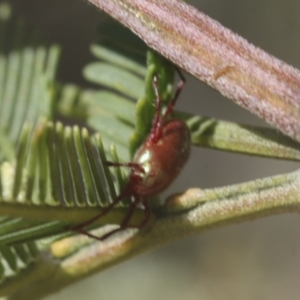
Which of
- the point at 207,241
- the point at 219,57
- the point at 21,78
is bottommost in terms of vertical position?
the point at 207,241

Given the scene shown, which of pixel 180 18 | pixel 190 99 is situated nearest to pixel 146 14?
pixel 180 18

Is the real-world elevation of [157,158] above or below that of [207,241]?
above

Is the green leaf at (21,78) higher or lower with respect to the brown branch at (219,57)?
lower

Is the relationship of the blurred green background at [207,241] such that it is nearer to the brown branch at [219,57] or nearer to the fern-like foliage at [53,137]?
the fern-like foliage at [53,137]

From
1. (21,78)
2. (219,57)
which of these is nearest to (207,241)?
(21,78)

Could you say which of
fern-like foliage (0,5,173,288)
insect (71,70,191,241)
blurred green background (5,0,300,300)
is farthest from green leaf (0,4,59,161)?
blurred green background (5,0,300,300)

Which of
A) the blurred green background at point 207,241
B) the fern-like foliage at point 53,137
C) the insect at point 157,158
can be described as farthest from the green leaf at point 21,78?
the blurred green background at point 207,241

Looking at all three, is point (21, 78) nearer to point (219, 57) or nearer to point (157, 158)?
point (157, 158)
